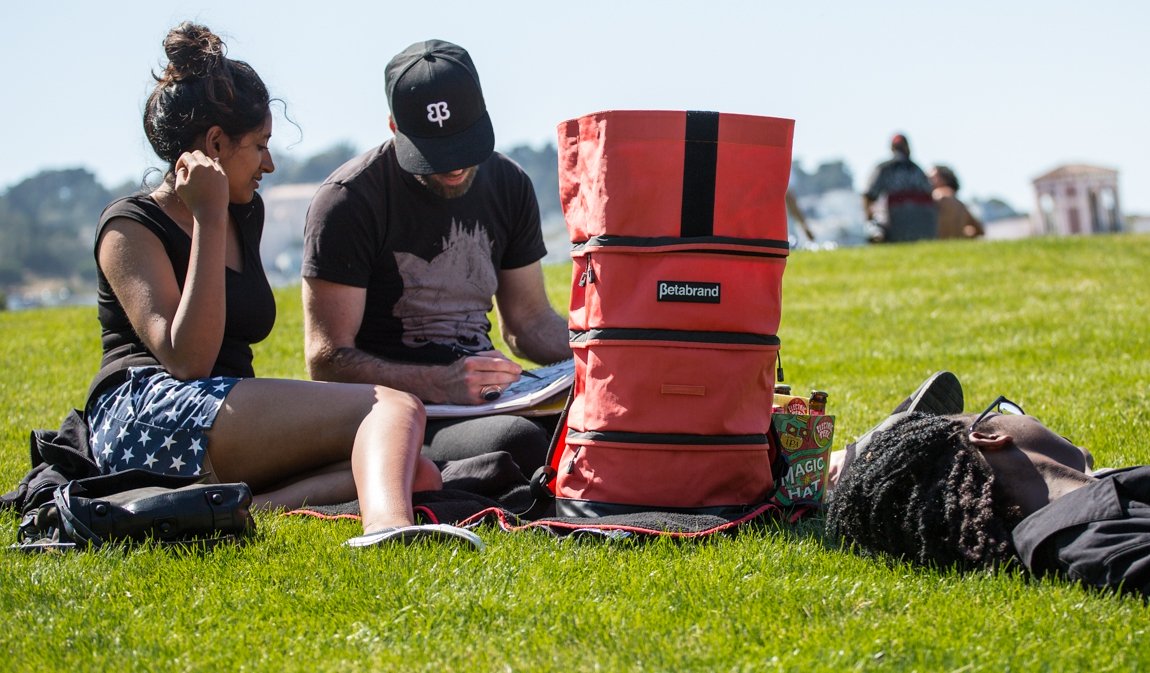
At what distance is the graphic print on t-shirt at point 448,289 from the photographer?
179 inches

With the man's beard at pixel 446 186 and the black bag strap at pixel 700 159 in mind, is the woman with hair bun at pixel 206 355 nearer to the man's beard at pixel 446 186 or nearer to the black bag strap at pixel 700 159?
the man's beard at pixel 446 186

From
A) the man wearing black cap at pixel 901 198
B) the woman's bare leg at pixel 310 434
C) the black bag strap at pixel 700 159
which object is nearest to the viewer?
the black bag strap at pixel 700 159

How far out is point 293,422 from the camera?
3.85m

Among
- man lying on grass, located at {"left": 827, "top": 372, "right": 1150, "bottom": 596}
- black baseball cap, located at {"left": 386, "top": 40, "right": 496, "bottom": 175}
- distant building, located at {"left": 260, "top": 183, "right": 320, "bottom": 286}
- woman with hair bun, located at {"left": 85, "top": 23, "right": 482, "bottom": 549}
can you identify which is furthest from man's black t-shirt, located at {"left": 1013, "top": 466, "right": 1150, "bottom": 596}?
distant building, located at {"left": 260, "top": 183, "right": 320, "bottom": 286}

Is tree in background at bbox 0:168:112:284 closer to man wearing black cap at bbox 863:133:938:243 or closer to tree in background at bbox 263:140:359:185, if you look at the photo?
tree in background at bbox 263:140:359:185

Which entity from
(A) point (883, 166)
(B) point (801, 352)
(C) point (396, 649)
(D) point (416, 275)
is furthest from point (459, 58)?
(A) point (883, 166)

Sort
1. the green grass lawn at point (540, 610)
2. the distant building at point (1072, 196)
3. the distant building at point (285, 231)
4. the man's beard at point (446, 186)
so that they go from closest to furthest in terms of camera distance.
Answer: the green grass lawn at point (540, 610) → the man's beard at point (446, 186) → the distant building at point (1072, 196) → the distant building at point (285, 231)

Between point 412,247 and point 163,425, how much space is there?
1139mm

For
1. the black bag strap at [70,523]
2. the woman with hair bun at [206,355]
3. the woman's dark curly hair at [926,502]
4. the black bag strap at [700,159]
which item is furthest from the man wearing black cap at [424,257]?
the woman's dark curly hair at [926,502]

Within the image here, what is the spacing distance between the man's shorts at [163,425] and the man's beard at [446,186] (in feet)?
3.42

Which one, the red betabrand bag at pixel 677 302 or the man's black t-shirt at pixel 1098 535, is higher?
the red betabrand bag at pixel 677 302

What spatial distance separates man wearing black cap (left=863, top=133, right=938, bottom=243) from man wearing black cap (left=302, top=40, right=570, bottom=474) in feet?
36.7

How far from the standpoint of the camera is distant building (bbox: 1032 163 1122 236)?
50328 millimetres

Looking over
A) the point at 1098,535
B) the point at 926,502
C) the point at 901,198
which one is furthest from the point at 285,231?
the point at 1098,535
